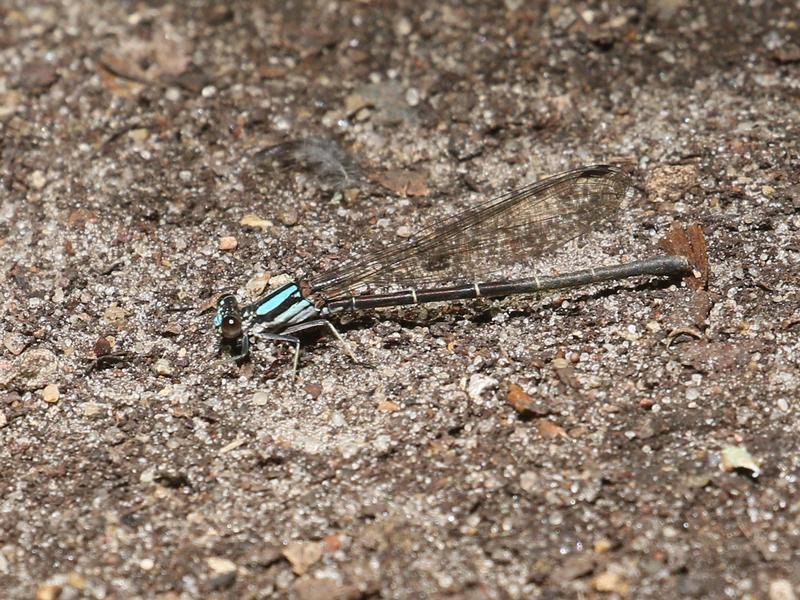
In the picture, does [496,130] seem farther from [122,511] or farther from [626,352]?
[122,511]

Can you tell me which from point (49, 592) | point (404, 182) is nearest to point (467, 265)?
point (404, 182)

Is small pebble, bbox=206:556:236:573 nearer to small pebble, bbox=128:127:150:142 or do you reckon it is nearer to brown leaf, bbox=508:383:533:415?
brown leaf, bbox=508:383:533:415

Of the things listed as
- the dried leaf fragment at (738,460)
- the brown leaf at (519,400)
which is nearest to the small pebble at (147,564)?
the brown leaf at (519,400)

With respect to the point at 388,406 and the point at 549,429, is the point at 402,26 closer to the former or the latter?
the point at 388,406

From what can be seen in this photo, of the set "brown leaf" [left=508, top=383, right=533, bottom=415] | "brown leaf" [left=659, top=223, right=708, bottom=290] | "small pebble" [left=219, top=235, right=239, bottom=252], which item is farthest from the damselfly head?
"brown leaf" [left=659, top=223, right=708, bottom=290]

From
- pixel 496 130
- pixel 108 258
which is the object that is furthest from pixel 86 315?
pixel 496 130
